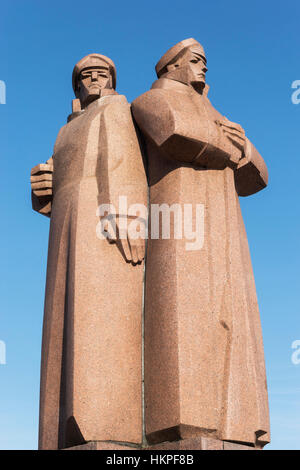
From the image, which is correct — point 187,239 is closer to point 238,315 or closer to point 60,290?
point 238,315

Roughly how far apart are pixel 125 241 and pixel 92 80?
2.51m

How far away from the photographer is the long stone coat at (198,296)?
6684mm

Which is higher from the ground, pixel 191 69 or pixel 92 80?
pixel 92 80

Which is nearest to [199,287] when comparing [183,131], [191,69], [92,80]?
[183,131]

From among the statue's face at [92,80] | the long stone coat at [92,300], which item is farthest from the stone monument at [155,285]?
the statue's face at [92,80]

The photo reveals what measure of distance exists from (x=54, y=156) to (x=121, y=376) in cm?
290

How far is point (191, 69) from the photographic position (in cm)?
811

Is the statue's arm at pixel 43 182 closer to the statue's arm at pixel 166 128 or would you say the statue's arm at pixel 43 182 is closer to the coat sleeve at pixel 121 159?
the coat sleeve at pixel 121 159

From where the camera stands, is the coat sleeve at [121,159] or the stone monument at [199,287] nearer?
the stone monument at [199,287]

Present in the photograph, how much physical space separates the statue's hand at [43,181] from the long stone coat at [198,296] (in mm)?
1260

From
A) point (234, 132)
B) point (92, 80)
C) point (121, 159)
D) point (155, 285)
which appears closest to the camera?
point (155, 285)

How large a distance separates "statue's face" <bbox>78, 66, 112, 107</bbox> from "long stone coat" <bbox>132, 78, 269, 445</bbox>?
0.95 m

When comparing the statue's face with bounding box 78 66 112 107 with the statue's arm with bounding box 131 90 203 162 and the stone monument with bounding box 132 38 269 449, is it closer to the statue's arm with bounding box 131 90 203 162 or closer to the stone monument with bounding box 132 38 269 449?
the stone monument with bounding box 132 38 269 449

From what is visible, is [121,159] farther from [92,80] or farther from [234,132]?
[92,80]
